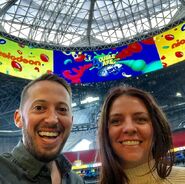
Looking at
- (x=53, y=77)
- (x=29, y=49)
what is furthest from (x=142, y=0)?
(x=53, y=77)

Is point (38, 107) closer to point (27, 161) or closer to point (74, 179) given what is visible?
point (27, 161)

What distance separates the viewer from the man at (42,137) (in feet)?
8.51

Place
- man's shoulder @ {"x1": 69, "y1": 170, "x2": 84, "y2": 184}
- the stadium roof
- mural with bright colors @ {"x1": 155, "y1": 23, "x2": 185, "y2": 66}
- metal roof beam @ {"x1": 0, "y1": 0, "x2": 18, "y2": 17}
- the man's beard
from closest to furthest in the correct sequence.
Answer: the man's beard, man's shoulder @ {"x1": 69, "y1": 170, "x2": 84, "y2": 184}, mural with bright colors @ {"x1": 155, "y1": 23, "x2": 185, "y2": 66}, metal roof beam @ {"x1": 0, "y1": 0, "x2": 18, "y2": 17}, the stadium roof

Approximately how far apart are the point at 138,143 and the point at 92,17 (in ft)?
97.2

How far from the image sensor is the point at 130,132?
108 inches

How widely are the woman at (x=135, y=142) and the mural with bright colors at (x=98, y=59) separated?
1970cm

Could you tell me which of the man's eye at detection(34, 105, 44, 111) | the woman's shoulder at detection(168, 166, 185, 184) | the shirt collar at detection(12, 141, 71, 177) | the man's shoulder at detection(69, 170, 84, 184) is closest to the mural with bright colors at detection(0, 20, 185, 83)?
the man's shoulder at detection(69, 170, 84, 184)

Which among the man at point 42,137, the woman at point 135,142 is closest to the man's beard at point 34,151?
the man at point 42,137

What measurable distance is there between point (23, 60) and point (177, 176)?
2102 centimetres

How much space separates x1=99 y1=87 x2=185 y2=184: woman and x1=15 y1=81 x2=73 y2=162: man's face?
0.37 meters

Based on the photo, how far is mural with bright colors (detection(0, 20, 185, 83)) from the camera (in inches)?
880

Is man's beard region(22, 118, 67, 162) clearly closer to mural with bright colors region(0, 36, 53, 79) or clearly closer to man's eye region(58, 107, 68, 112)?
man's eye region(58, 107, 68, 112)

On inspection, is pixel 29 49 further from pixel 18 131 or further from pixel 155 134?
pixel 155 134

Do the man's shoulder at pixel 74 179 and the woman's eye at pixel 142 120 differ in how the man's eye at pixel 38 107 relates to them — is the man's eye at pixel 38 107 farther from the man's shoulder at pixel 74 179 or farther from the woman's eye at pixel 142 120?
the woman's eye at pixel 142 120
